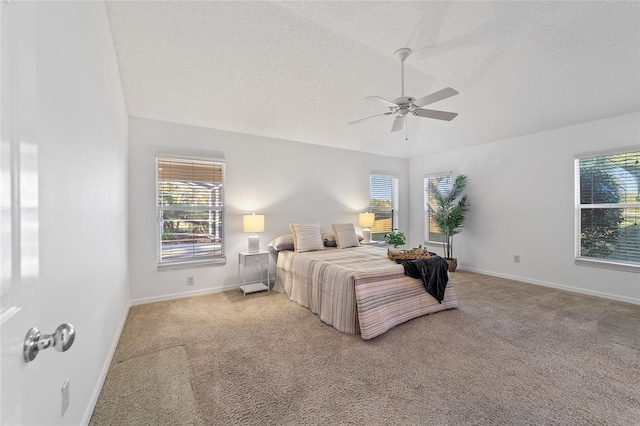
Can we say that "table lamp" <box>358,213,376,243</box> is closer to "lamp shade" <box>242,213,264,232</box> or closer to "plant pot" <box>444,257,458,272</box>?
"plant pot" <box>444,257,458,272</box>

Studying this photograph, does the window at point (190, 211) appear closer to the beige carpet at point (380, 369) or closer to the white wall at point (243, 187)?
the white wall at point (243, 187)

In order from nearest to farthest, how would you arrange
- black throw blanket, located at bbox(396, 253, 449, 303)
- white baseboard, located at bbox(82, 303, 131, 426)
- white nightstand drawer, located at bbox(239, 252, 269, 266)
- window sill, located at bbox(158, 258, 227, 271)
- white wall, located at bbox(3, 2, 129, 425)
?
white wall, located at bbox(3, 2, 129, 425) < white baseboard, located at bbox(82, 303, 131, 426) < black throw blanket, located at bbox(396, 253, 449, 303) < window sill, located at bbox(158, 258, 227, 271) < white nightstand drawer, located at bbox(239, 252, 269, 266)

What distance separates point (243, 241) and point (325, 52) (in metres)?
3.00

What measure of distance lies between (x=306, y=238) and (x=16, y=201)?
383cm

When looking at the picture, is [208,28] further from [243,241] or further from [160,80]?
[243,241]

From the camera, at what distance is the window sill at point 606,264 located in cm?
373

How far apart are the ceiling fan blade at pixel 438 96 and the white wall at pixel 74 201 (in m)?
2.60

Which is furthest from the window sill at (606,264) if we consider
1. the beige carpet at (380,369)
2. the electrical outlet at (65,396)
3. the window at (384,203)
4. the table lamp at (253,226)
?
the electrical outlet at (65,396)

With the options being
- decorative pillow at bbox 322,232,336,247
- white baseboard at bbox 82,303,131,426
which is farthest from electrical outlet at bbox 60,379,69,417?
decorative pillow at bbox 322,232,336,247

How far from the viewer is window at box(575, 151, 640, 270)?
3809 millimetres

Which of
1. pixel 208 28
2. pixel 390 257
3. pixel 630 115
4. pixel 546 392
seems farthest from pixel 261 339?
pixel 630 115

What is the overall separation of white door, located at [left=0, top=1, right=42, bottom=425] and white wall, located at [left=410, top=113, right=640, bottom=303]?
5.83 m

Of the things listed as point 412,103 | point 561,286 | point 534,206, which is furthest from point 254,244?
point 561,286

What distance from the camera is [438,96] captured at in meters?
2.56
